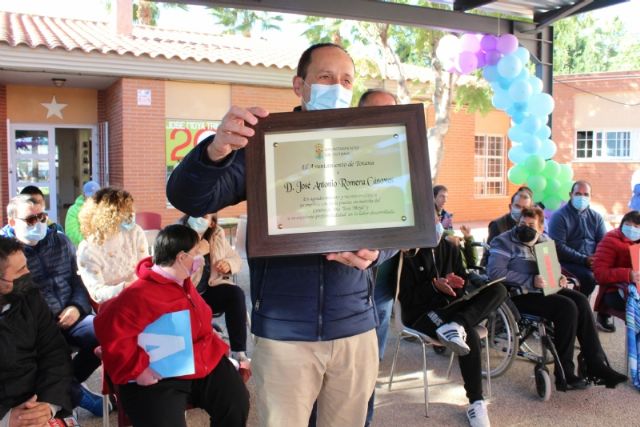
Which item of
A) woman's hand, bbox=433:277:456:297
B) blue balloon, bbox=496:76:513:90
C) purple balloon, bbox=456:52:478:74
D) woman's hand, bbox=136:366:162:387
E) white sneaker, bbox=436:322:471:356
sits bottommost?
white sneaker, bbox=436:322:471:356

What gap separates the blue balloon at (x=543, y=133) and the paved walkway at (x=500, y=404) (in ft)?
10.5

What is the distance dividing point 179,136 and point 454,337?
9.60m

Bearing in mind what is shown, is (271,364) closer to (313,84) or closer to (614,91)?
(313,84)

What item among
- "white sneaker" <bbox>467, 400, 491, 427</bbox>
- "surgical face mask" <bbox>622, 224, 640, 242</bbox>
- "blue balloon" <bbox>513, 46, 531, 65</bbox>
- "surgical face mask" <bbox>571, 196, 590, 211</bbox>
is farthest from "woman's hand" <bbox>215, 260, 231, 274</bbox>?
"blue balloon" <bbox>513, 46, 531, 65</bbox>

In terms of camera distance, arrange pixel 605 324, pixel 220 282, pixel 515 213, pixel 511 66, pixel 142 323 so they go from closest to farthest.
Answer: pixel 142 323 < pixel 220 282 < pixel 515 213 < pixel 605 324 < pixel 511 66

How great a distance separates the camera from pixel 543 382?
4371 millimetres

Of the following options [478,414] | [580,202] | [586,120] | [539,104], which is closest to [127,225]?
[478,414]

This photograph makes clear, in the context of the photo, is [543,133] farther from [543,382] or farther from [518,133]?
[543,382]

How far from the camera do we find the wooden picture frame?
1637mm

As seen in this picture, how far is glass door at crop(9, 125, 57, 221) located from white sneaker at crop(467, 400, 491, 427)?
36.8ft

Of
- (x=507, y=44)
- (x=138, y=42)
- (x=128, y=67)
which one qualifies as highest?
(x=138, y=42)

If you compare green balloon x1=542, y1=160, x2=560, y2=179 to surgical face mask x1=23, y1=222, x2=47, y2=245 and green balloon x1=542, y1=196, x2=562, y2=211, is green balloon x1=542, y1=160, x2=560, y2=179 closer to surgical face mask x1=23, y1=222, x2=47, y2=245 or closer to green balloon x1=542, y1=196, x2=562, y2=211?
green balloon x1=542, y1=196, x2=562, y2=211

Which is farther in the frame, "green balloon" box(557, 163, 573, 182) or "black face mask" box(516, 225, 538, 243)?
"green balloon" box(557, 163, 573, 182)

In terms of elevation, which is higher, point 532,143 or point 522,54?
point 522,54
